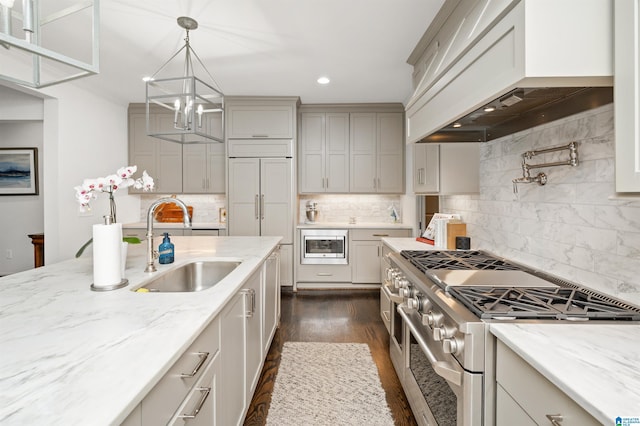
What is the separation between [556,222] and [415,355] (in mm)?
1007

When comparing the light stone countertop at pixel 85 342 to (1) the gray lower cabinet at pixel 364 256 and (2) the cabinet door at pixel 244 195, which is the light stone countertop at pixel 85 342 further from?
(1) the gray lower cabinet at pixel 364 256

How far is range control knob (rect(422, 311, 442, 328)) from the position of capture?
4.27 ft

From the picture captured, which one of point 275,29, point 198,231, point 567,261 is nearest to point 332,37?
point 275,29

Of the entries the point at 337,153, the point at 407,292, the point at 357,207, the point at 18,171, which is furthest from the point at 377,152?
the point at 18,171

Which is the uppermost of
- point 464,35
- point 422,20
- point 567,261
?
point 422,20

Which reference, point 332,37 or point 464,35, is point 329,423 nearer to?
point 464,35

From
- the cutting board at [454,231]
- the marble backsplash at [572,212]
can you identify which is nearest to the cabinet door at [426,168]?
the cutting board at [454,231]

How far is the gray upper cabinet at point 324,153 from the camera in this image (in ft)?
15.5

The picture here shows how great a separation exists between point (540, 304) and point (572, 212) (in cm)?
68

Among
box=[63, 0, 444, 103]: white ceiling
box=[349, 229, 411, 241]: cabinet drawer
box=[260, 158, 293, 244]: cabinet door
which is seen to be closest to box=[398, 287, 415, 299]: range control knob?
box=[63, 0, 444, 103]: white ceiling

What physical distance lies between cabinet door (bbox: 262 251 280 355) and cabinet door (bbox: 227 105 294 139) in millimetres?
2072

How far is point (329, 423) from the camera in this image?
72.4 inches

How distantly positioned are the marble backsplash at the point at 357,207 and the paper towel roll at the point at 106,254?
3667 millimetres

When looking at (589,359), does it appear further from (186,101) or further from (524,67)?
(186,101)
